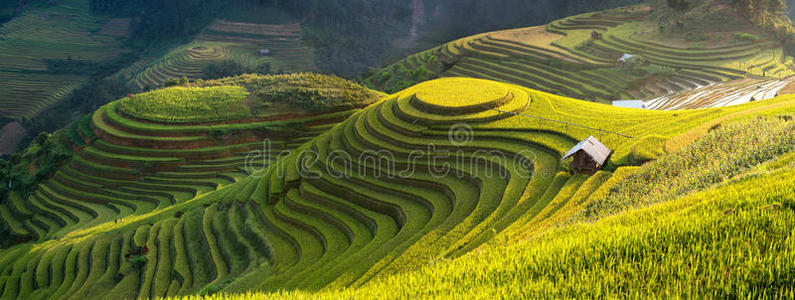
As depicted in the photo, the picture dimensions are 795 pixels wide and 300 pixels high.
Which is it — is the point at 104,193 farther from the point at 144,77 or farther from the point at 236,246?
the point at 144,77

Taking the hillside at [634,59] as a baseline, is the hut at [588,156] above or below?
above

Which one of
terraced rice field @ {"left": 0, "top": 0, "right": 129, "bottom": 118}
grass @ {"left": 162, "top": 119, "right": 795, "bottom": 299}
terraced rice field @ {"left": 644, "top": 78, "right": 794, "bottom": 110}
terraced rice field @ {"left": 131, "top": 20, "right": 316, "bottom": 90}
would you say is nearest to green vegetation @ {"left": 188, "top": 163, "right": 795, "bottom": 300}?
grass @ {"left": 162, "top": 119, "right": 795, "bottom": 299}

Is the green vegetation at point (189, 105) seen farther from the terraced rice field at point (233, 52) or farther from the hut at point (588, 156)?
the terraced rice field at point (233, 52)

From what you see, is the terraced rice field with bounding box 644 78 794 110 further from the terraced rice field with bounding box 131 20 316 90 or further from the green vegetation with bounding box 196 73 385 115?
the terraced rice field with bounding box 131 20 316 90

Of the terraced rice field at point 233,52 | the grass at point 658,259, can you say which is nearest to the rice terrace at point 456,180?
the grass at point 658,259

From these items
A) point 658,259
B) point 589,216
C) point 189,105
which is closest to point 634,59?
point 589,216

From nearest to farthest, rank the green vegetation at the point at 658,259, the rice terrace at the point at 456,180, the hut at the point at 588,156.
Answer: the green vegetation at the point at 658,259
the rice terrace at the point at 456,180
the hut at the point at 588,156

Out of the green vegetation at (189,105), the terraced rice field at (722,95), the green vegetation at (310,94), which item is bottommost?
the green vegetation at (189,105)

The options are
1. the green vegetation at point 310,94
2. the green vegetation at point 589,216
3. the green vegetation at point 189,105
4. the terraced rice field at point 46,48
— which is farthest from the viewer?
the terraced rice field at point 46,48

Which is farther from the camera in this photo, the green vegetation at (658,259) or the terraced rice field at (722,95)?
Answer: the terraced rice field at (722,95)
